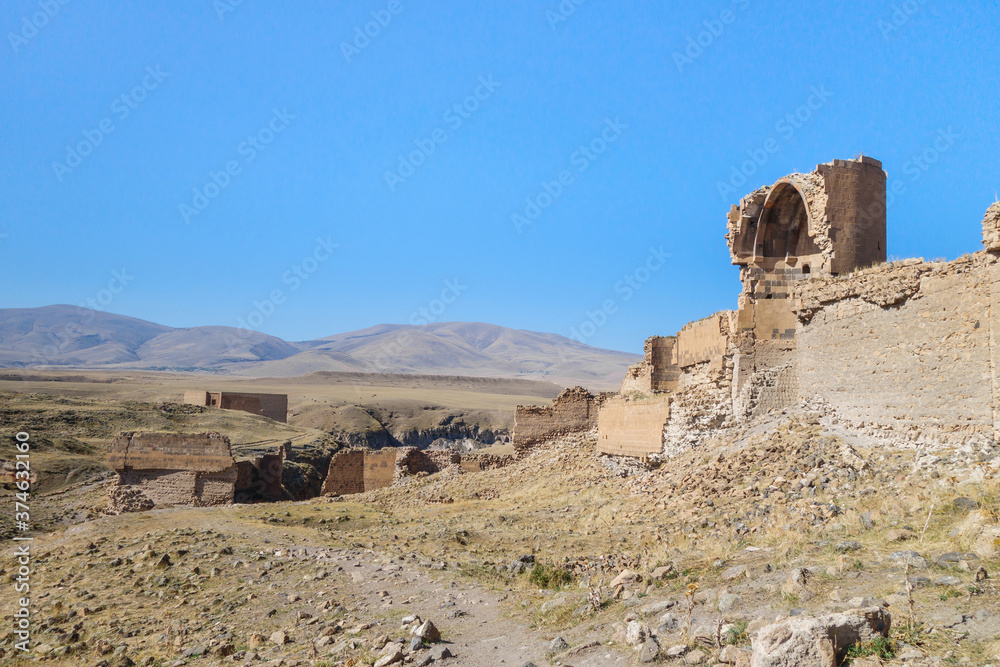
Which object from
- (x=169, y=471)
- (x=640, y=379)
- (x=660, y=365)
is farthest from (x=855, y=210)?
(x=169, y=471)

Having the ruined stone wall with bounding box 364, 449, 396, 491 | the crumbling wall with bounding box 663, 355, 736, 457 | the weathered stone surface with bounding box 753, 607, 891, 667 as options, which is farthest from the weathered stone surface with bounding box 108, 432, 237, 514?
the weathered stone surface with bounding box 753, 607, 891, 667

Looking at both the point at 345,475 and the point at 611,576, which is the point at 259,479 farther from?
the point at 611,576

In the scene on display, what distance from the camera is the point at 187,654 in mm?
7730

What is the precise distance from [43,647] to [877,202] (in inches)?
588

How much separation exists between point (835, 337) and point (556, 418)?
10347 mm

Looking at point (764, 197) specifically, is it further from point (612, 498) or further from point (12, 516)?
point (12, 516)

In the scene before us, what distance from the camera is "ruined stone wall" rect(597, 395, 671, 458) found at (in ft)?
47.0

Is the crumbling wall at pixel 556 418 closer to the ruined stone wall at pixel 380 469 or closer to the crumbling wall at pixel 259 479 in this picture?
the ruined stone wall at pixel 380 469

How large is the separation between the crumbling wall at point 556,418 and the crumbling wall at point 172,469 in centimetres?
818

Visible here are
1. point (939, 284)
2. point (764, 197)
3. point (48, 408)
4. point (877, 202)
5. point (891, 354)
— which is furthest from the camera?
point (48, 408)

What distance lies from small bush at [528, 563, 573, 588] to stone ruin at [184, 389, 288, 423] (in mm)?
40290

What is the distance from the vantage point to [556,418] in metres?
20.6

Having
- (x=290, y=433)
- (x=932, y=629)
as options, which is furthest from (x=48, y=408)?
(x=932, y=629)

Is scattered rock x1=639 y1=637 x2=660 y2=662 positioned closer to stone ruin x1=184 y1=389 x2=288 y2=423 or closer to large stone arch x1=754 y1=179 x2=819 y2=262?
large stone arch x1=754 y1=179 x2=819 y2=262
